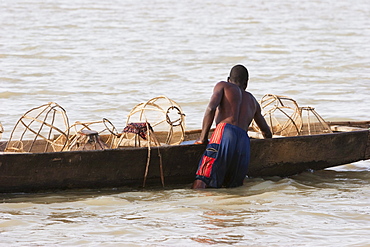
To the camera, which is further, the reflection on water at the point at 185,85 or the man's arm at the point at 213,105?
A: the man's arm at the point at 213,105

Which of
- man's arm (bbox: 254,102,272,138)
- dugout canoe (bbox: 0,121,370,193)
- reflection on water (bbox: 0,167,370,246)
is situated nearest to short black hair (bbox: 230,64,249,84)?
man's arm (bbox: 254,102,272,138)

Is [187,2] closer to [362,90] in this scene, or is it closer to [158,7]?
[158,7]

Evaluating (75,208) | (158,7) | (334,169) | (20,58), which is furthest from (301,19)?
(75,208)

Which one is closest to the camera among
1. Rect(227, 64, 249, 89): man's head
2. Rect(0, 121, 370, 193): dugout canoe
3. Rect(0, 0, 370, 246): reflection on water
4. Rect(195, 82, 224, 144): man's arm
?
Rect(0, 0, 370, 246): reflection on water

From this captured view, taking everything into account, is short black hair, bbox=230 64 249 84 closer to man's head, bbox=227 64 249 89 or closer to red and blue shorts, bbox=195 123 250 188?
man's head, bbox=227 64 249 89

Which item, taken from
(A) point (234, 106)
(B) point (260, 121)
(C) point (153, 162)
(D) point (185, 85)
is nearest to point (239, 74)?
(A) point (234, 106)

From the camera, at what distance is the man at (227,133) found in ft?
18.5

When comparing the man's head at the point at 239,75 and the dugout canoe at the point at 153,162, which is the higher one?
the man's head at the point at 239,75

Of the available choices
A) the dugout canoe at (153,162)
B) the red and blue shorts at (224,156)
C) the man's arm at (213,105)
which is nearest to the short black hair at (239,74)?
the man's arm at (213,105)

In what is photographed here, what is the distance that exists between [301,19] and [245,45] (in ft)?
24.6

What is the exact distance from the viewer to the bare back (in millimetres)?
5688

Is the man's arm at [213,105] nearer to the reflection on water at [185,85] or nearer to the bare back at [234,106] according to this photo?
the bare back at [234,106]

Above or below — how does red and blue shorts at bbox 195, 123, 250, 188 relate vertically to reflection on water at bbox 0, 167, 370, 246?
above

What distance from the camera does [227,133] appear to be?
18.5ft
